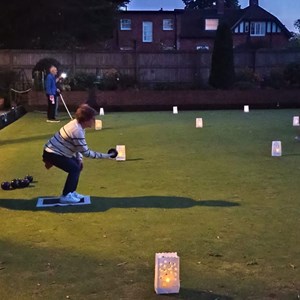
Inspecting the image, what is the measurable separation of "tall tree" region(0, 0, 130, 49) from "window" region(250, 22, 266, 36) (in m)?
20.4

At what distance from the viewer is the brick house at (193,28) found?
52.2 metres

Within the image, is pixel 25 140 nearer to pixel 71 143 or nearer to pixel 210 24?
pixel 71 143

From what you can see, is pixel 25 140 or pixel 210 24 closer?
pixel 25 140

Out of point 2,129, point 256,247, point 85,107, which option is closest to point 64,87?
point 2,129

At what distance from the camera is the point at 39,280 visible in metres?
4.56

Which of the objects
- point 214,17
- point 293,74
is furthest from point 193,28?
point 293,74

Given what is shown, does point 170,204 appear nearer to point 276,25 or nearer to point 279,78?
point 279,78

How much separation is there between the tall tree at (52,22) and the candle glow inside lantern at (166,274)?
3204 cm

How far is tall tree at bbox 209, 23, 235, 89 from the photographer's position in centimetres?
2739

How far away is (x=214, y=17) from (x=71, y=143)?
166 feet

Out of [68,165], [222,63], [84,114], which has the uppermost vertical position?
[222,63]

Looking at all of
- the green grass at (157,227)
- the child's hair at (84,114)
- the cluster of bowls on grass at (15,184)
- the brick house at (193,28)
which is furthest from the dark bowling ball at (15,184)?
the brick house at (193,28)

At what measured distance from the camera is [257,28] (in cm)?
5500

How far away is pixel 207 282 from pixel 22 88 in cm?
2369
